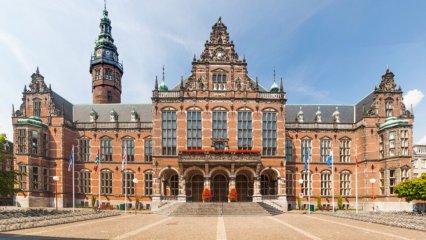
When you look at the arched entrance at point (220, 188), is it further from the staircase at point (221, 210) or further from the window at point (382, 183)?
the window at point (382, 183)

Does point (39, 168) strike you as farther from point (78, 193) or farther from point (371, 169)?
point (371, 169)

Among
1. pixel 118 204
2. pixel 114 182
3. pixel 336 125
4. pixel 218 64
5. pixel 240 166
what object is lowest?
pixel 118 204

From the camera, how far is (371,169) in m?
46.1

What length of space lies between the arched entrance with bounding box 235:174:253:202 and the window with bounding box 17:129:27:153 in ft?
102

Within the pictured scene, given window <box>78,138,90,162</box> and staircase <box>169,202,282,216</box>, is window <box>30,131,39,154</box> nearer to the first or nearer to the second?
window <box>78,138,90,162</box>

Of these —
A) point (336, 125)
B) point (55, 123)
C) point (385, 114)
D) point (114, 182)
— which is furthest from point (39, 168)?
point (385, 114)

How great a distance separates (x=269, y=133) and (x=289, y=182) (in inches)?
353

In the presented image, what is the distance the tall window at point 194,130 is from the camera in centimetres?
4538

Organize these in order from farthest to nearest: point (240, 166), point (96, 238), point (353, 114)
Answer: point (353, 114), point (240, 166), point (96, 238)

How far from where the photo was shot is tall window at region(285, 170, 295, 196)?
48.0 meters

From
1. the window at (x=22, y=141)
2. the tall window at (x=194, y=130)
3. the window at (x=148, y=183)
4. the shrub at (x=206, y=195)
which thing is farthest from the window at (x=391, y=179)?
the window at (x=22, y=141)

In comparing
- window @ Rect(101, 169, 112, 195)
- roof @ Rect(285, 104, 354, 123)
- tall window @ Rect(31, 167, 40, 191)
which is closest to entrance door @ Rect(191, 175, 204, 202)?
window @ Rect(101, 169, 112, 195)

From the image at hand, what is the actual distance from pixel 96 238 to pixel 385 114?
150ft

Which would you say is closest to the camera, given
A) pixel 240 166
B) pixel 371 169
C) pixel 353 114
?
pixel 240 166
